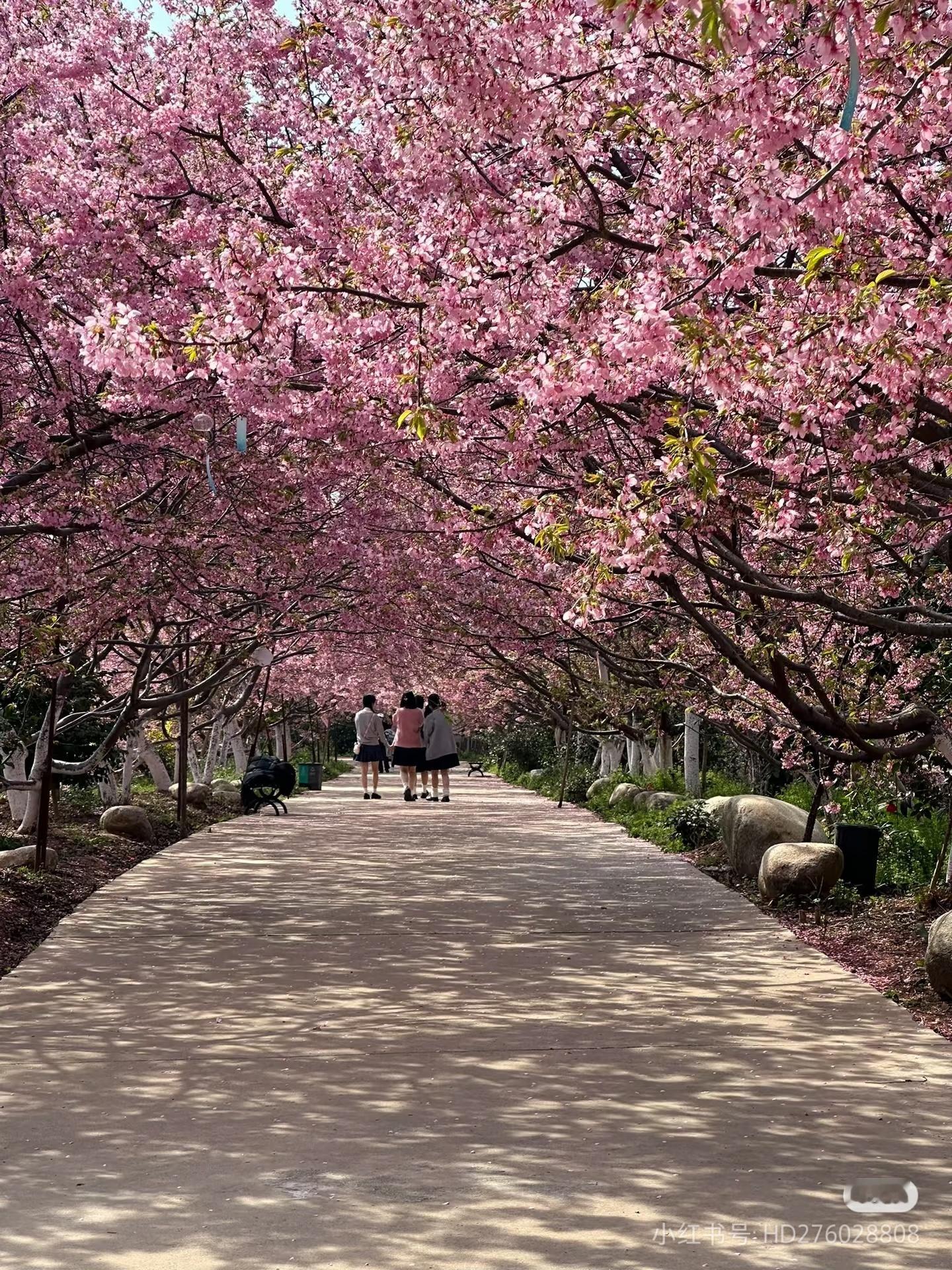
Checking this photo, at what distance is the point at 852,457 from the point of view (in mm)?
7551

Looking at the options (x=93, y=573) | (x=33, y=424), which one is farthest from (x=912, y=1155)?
(x=93, y=573)

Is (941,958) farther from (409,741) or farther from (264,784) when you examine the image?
(409,741)

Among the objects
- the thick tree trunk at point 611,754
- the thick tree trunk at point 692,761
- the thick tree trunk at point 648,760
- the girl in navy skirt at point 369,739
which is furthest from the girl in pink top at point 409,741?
the thick tree trunk at point 692,761

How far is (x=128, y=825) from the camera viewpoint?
17578 mm

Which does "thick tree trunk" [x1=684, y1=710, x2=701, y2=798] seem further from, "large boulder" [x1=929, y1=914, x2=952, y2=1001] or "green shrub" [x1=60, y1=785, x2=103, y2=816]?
"large boulder" [x1=929, y1=914, x2=952, y2=1001]

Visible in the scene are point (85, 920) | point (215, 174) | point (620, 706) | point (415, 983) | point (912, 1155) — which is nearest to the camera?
point (912, 1155)

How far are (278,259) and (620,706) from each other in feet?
51.4

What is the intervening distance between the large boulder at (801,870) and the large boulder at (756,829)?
1.35 metres

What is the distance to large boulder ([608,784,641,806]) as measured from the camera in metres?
23.6

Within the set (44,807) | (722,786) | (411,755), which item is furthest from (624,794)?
(44,807)

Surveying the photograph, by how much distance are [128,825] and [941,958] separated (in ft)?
→ 38.3

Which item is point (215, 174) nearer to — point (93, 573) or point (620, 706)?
point (93, 573)

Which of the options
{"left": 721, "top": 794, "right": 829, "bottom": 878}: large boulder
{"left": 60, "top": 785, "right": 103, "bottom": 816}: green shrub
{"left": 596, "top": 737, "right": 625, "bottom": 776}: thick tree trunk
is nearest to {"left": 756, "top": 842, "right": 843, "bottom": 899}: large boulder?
{"left": 721, "top": 794, "right": 829, "bottom": 878}: large boulder

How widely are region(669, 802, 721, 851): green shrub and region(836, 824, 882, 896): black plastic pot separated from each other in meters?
4.41
